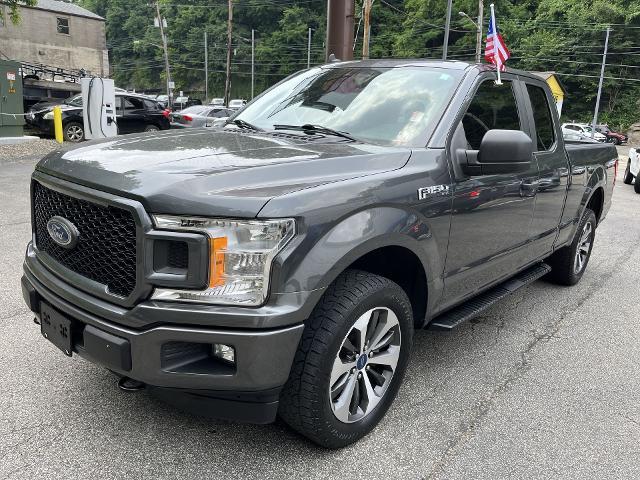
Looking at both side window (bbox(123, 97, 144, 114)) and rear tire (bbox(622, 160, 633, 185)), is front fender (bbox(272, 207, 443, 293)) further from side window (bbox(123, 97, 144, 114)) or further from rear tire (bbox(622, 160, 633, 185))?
side window (bbox(123, 97, 144, 114))

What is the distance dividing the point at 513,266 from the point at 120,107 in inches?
612

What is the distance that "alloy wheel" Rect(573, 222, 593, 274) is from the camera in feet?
17.6

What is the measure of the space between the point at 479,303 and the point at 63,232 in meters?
2.48

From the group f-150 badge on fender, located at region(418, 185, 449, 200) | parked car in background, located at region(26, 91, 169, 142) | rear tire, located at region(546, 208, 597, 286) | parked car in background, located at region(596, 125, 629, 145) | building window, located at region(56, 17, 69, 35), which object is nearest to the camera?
f-150 badge on fender, located at region(418, 185, 449, 200)

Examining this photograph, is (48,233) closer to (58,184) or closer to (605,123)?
(58,184)

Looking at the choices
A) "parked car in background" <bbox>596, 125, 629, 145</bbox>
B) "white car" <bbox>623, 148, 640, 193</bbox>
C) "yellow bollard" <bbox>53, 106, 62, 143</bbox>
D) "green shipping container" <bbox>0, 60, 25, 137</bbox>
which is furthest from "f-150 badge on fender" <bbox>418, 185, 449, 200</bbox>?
"parked car in background" <bbox>596, 125, 629, 145</bbox>

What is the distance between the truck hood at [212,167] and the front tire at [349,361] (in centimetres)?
53

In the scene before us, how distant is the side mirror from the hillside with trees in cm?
3704

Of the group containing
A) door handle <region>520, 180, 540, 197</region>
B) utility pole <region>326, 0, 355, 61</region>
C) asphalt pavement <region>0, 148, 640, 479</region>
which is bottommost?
asphalt pavement <region>0, 148, 640, 479</region>

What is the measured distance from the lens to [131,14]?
94.7m

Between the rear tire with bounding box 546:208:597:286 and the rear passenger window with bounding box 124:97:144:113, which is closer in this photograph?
the rear tire with bounding box 546:208:597:286

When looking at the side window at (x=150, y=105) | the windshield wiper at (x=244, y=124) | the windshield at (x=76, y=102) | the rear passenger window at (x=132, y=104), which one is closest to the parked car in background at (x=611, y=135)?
the side window at (x=150, y=105)

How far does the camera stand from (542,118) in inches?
169

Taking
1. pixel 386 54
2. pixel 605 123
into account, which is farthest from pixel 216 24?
pixel 605 123
